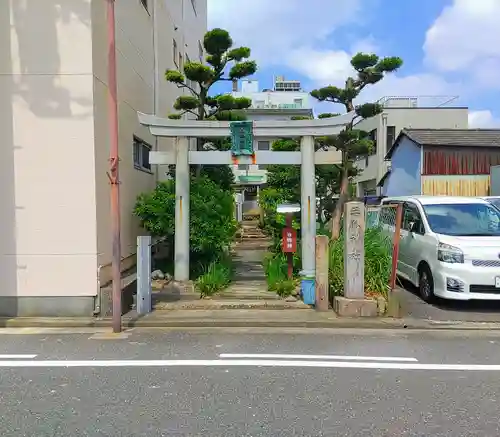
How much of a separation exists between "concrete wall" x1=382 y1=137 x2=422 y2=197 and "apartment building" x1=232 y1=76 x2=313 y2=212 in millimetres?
5962

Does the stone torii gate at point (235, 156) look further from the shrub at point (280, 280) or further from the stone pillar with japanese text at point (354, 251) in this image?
the stone pillar with japanese text at point (354, 251)

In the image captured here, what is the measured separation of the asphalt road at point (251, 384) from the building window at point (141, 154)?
5.19m

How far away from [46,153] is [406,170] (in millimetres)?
19758

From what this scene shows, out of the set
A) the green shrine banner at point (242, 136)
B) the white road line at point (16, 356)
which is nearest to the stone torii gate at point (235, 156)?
the green shrine banner at point (242, 136)

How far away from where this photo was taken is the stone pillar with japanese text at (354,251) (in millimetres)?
7586

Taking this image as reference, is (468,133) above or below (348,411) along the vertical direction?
above

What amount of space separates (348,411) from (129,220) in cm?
677

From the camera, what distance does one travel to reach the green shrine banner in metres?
8.36

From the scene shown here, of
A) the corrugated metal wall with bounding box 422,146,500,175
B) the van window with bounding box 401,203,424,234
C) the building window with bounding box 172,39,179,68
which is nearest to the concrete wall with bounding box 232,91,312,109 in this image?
the corrugated metal wall with bounding box 422,146,500,175

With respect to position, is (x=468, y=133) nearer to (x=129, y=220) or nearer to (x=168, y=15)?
(x=168, y=15)

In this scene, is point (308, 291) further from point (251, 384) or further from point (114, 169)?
point (114, 169)

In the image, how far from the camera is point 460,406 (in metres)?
4.14

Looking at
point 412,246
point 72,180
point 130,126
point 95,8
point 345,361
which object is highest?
point 95,8

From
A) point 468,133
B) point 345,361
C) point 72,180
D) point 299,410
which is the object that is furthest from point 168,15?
point 468,133
